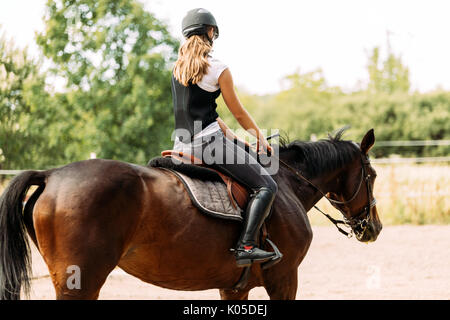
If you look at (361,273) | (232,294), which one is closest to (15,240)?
(232,294)

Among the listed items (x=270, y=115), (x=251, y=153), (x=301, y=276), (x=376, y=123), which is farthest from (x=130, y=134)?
(x=270, y=115)

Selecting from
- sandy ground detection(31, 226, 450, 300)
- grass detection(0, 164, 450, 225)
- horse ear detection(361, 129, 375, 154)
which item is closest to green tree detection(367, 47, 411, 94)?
grass detection(0, 164, 450, 225)

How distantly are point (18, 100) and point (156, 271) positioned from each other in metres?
15.2

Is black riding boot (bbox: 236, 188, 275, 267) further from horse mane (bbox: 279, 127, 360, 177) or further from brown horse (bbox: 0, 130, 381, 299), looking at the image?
horse mane (bbox: 279, 127, 360, 177)

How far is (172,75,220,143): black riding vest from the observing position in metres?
3.45

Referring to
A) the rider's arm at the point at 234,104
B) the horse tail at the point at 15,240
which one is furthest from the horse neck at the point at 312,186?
the horse tail at the point at 15,240

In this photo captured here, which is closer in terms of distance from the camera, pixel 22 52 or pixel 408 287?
pixel 408 287

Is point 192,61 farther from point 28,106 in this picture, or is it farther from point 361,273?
point 28,106

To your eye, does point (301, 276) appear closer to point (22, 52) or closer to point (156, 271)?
point (156, 271)

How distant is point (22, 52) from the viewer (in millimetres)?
16062

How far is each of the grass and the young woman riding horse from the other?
364 inches

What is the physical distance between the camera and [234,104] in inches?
142

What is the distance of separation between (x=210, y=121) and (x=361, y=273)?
17.6ft

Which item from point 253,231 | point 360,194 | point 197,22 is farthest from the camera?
point 360,194
